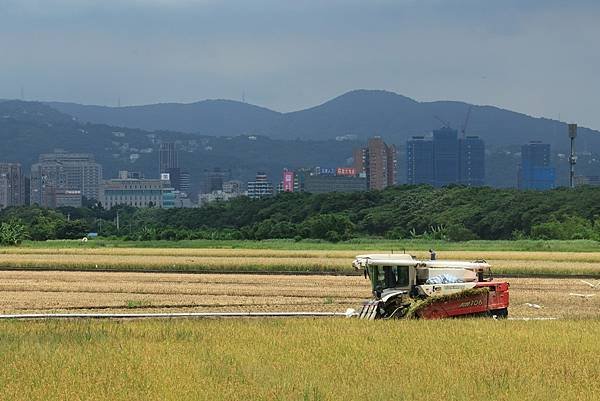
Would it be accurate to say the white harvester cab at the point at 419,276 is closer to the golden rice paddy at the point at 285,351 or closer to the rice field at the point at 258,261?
the golden rice paddy at the point at 285,351

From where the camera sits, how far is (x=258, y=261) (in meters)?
63.3

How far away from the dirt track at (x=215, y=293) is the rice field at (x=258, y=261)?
5.22 metres

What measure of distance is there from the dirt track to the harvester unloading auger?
4.57 metres

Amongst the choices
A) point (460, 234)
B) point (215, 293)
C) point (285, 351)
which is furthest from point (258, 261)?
point (460, 234)

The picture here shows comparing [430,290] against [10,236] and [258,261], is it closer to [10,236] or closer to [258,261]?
[258,261]

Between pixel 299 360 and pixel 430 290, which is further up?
pixel 430 290

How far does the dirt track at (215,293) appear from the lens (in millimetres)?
36844

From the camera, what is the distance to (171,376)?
20328 mm

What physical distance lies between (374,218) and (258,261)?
238ft

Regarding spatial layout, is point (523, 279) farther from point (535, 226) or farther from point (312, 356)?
point (535, 226)

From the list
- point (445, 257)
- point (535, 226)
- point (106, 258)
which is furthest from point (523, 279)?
point (535, 226)

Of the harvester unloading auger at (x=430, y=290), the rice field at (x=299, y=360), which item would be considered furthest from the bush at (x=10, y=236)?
the harvester unloading auger at (x=430, y=290)

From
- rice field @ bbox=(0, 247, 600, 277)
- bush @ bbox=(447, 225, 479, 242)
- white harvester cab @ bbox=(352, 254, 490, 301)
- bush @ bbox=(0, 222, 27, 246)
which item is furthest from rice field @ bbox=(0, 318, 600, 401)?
bush @ bbox=(447, 225, 479, 242)

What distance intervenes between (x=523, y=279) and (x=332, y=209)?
9490 cm
